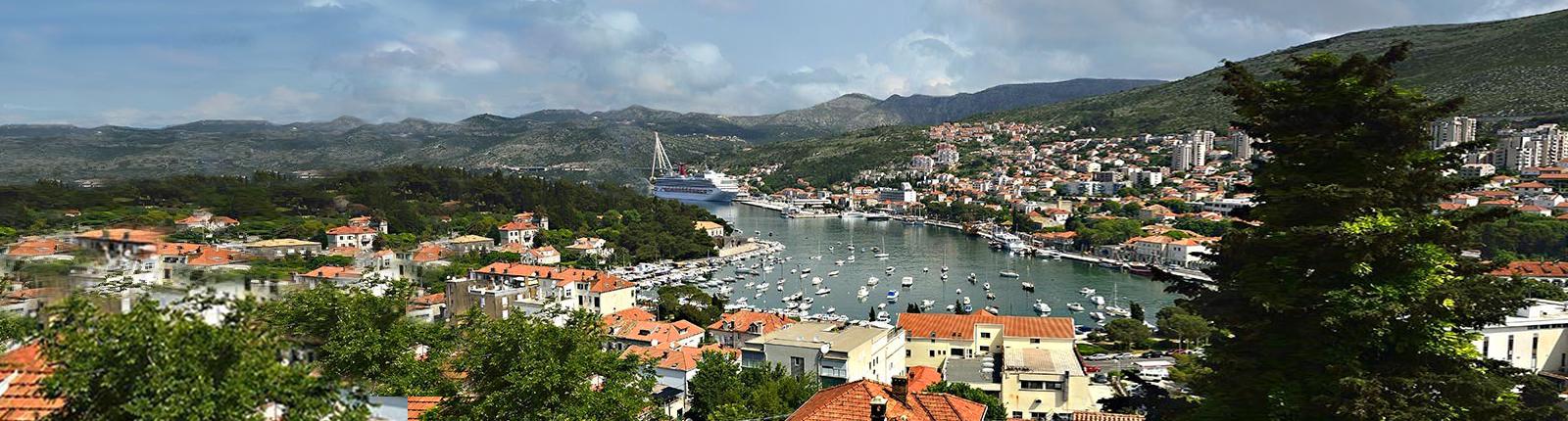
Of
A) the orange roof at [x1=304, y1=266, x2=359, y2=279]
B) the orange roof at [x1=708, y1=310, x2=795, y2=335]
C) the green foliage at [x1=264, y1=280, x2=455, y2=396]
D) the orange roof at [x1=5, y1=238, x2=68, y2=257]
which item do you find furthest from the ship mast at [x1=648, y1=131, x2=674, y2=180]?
the green foliage at [x1=264, y1=280, x2=455, y2=396]

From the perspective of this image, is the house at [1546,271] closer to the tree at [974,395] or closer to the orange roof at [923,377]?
the orange roof at [923,377]

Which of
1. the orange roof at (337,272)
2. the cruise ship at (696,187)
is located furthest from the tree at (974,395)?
the cruise ship at (696,187)

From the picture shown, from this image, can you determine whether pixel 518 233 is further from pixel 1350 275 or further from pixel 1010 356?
pixel 1350 275

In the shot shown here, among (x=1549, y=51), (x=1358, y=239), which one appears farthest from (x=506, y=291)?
(x=1549, y=51)

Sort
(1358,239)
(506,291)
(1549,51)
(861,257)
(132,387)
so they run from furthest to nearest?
(1549,51) → (861,257) → (506,291) → (1358,239) → (132,387)

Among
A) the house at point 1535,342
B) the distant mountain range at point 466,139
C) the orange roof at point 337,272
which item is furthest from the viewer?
the distant mountain range at point 466,139

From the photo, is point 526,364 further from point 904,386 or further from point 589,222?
point 589,222
